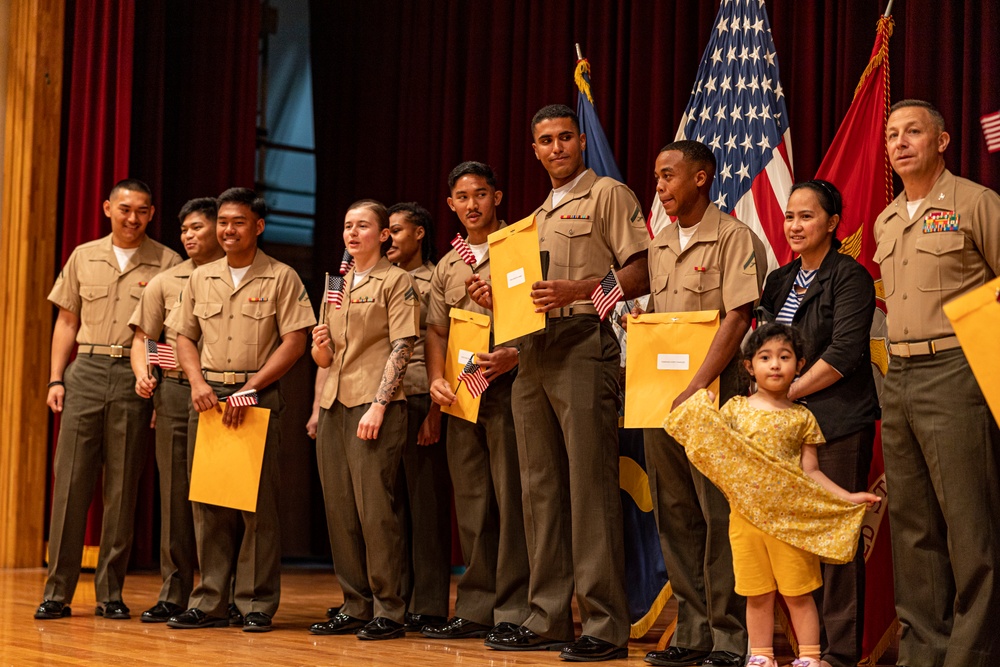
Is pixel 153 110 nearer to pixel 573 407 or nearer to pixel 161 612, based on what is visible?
pixel 161 612

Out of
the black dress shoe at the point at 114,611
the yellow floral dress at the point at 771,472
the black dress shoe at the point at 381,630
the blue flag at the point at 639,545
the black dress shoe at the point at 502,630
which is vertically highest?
the yellow floral dress at the point at 771,472

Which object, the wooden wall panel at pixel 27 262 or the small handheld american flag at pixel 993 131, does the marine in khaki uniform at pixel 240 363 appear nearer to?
the wooden wall panel at pixel 27 262

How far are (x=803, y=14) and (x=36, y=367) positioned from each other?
4608 millimetres

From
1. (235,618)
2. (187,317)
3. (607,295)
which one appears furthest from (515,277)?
(235,618)

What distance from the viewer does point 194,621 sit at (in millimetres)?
4352

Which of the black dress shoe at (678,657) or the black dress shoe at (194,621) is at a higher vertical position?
the black dress shoe at (678,657)

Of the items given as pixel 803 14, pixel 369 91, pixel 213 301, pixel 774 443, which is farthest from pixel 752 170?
pixel 369 91

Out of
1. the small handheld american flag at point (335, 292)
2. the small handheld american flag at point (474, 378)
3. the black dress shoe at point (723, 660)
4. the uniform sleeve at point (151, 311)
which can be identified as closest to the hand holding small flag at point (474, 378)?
the small handheld american flag at point (474, 378)

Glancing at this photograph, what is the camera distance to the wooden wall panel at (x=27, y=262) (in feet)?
21.3

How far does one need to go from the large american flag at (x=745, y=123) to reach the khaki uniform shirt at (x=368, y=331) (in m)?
1.38

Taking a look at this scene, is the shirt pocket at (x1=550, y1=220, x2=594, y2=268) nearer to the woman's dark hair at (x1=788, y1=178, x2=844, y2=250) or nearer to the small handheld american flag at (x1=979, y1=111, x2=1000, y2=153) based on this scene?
the woman's dark hair at (x1=788, y1=178, x2=844, y2=250)

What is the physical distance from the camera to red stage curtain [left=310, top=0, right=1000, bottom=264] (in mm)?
4883

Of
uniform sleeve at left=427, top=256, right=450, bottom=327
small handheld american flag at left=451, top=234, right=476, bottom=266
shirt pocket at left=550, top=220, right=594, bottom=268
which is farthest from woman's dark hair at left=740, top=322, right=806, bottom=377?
uniform sleeve at left=427, top=256, right=450, bottom=327

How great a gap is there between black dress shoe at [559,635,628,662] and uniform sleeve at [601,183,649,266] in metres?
1.26
